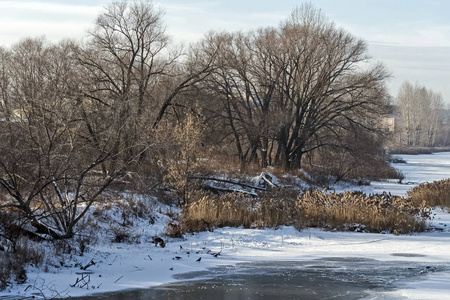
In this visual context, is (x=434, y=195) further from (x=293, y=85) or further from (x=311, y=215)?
(x=293, y=85)

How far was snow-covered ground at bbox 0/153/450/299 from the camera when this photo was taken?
31.3ft

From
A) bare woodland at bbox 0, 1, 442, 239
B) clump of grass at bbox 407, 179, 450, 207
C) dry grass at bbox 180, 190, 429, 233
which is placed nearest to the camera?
dry grass at bbox 180, 190, 429, 233

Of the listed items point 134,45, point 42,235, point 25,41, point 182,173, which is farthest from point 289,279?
point 25,41

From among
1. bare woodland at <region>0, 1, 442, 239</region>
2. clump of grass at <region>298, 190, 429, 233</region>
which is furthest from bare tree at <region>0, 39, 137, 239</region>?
bare woodland at <region>0, 1, 442, 239</region>

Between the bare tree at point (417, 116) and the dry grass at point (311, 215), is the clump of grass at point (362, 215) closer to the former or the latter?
the dry grass at point (311, 215)

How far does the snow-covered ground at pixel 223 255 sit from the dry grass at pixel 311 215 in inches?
20.3

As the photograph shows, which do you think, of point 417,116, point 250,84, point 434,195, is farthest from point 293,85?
point 417,116

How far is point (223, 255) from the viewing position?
12.6m

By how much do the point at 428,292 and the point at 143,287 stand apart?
487 cm

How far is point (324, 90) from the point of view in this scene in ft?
120

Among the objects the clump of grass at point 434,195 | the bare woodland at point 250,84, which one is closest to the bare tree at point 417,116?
the bare woodland at point 250,84

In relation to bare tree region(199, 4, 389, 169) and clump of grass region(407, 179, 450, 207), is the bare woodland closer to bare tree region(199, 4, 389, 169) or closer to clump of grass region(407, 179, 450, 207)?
bare tree region(199, 4, 389, 169)

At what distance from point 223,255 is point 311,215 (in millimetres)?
4540

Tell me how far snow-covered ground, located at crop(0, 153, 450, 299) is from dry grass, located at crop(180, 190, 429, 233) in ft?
1.69
